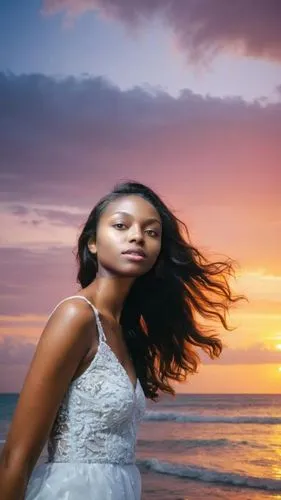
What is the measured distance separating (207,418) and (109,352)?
1466 centimetres

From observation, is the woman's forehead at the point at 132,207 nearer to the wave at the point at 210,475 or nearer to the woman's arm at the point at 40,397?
the woman's arm at the point at 40,397

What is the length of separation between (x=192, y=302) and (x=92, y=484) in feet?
2.25

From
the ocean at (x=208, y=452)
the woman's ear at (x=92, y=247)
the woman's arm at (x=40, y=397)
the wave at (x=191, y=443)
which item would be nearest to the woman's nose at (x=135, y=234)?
the woman's ear at (x=92, y=247)

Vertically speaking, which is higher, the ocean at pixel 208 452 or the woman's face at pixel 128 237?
the woman's face at pixel 128 237

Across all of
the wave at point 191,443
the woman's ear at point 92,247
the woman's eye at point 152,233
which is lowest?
the wave at point 191,443

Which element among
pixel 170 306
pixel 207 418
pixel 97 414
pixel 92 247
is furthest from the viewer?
pixel 207 418

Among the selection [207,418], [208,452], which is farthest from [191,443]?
[207,418]

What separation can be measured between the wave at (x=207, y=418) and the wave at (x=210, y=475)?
20.6ft

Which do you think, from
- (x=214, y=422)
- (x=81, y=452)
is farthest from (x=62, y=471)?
(x=214, y=422)

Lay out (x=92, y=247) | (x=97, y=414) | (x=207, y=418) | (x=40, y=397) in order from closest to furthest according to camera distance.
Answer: (x=40, y=397)
(x=97, y=414)
(x=92, y=247)
(x=207, y=418)

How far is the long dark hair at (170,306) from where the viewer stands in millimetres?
2170

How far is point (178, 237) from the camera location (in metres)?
2.17

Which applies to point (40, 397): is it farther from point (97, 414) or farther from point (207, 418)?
point (207, 418)

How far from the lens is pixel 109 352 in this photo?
183 centimetres
